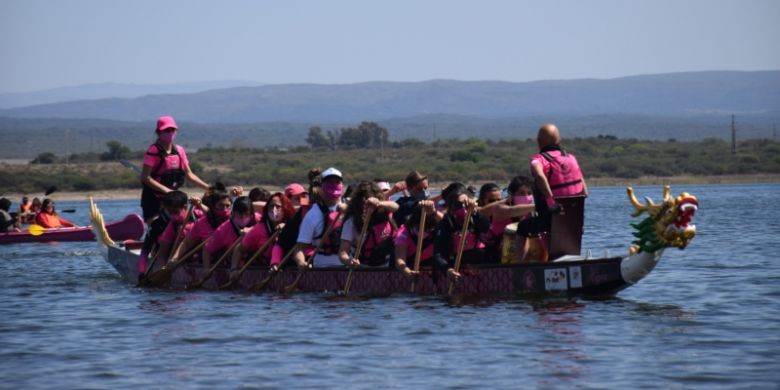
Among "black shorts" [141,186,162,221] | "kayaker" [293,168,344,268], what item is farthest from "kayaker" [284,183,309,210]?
"black shorts" [141,186,162,221]

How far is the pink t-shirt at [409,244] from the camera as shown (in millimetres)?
14664

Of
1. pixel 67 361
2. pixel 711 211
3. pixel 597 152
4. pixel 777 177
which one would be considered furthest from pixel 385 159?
pixel 67 361

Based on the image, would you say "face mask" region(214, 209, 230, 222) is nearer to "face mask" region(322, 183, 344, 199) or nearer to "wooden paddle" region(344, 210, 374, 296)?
"face mask" region(322, 183, 344, 199)

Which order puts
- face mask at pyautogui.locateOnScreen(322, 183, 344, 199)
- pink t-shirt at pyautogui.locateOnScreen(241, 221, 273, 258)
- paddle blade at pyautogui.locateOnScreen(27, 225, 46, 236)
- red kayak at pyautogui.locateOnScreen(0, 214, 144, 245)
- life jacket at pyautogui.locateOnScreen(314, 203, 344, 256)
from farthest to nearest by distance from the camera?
paddle blade at pyautogui.locateOnScreen(27, 225, 46, 236) → red kayak at pyautogui.locateOnScreen(0, 214, 144, 245) → pink t-shirt at pyautogui.locateOnScreen(241, 221, 273, 258) → life jacket at pyautogui.locateOnScreen(314, 203, 344, 256) → face mask at pyautogui.locateOnScreen(322, 183, 344, 199)

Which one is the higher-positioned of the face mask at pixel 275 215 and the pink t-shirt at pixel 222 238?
the face mask at pixel 275 215

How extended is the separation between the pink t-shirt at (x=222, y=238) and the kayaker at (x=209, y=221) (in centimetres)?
23

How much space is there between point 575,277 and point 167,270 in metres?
6.15

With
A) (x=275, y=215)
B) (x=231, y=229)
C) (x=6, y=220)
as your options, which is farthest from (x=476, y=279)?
(x=6, y=220)

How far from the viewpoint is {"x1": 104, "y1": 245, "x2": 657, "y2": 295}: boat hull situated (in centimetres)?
1355

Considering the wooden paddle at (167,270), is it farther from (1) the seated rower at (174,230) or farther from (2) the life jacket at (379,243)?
(2) the life jacket at (379,243)

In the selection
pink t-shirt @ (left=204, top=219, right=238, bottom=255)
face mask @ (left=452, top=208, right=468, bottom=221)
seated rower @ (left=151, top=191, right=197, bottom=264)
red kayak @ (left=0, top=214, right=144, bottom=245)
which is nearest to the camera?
face mask @ (left=452, top=208, right=468, bottom=221)

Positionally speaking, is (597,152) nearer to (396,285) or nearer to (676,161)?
(676,161)

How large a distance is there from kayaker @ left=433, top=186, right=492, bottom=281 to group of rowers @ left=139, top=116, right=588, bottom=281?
11 mm

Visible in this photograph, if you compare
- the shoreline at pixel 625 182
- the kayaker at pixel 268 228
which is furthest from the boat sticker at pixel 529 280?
the shoreline at pixel 625 182
